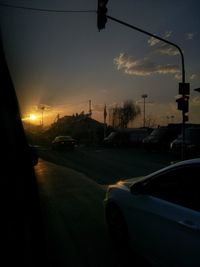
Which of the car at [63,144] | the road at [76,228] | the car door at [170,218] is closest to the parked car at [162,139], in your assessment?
the car at [63,144]

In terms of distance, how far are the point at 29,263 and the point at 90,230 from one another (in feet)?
11.0

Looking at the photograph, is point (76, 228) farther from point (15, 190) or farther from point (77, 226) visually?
point (15, 190)

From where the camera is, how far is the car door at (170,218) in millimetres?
3693

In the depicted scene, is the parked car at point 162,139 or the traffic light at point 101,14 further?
the parked car at point 162,139

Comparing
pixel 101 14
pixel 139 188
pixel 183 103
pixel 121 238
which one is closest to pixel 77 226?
pixel 121 238

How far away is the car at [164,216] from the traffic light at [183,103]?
38.1 ft

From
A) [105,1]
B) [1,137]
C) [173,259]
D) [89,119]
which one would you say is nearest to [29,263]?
[1,137]

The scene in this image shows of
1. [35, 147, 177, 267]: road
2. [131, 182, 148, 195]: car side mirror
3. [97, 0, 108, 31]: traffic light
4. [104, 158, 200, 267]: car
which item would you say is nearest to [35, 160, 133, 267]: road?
[35, 147, 177, 267]: road

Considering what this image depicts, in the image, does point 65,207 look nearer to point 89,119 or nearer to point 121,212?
point 121,212

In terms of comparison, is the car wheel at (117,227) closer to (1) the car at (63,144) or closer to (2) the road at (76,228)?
(2) the road at (76,228)

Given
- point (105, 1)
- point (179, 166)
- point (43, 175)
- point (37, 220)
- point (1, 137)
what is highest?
point (105, 1)

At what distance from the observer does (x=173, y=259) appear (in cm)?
395

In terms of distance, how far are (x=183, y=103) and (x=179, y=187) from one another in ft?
41.4

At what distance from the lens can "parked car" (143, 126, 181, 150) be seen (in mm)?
28612
